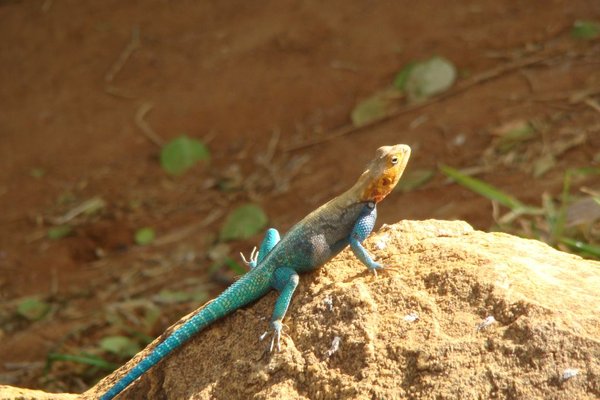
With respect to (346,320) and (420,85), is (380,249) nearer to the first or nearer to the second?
(346,320)

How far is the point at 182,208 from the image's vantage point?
9.84 metres

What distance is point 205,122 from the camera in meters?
10.8

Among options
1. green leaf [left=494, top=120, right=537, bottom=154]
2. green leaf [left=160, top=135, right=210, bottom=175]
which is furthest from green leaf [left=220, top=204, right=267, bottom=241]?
green leaf [left=494, top=120, right=537, bottom=154]

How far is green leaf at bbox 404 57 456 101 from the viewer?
9758 millimetres

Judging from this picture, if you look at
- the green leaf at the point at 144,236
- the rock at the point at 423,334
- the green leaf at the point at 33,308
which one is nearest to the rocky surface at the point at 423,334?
the rock at the point at 423,334

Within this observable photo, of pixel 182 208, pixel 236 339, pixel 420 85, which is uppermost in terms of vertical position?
pixel 236 339

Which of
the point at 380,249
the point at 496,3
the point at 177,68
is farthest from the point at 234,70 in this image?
the point at 380,249

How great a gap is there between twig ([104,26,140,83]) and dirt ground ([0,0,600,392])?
0.03m

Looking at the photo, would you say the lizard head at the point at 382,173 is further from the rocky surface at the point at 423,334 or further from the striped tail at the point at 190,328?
the striped tail at the point at 190,328

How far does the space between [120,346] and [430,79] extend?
15.6 ft

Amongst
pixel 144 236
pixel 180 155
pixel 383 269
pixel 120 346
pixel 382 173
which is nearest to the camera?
pixel 383 269

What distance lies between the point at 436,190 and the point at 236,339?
15.3ft

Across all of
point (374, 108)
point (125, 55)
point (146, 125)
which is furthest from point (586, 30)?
point (125, 55)

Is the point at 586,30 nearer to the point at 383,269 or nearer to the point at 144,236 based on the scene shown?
the point at 144,236
